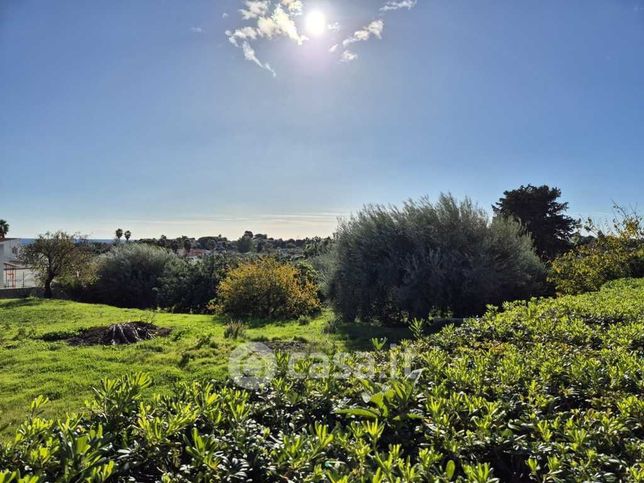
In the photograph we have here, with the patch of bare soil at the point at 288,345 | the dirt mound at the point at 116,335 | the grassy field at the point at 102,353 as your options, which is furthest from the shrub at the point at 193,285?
the patch of bare soil at the point at 288,345

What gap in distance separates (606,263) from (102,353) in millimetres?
11677

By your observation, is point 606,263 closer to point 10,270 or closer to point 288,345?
point 288,345

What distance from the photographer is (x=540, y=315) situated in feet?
14.8

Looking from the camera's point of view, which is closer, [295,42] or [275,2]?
[275,2]

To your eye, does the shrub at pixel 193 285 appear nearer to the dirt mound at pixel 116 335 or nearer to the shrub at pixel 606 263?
the dirt mound at pixel 116 335

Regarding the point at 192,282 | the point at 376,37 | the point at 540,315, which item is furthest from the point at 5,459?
the point at 192,282

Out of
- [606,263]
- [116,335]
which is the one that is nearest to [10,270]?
[116,335]

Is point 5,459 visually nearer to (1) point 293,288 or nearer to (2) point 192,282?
(1) point 293,288

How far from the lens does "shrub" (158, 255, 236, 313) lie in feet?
54.1

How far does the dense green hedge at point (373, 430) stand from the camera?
56.7 inches

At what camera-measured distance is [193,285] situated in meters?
16.8

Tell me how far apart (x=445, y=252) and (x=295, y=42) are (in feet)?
18.7

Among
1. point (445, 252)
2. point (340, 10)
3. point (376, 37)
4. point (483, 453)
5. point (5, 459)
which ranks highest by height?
point (376, 37)

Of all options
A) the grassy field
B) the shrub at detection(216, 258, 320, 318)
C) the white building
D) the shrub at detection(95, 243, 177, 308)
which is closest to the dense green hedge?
the grassy field
